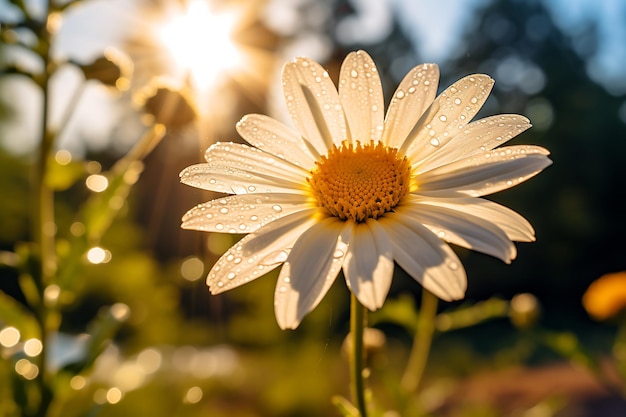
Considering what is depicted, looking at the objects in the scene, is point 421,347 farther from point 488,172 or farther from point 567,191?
point 567,191

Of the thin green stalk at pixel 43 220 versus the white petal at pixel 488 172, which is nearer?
the white petal at pixel 488 172

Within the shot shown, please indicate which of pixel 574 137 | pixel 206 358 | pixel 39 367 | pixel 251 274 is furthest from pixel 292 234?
pixel 574 137

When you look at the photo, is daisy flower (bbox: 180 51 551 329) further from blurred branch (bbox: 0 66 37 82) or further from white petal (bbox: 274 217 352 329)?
blurred branch (bbox: 0 66 37 82)

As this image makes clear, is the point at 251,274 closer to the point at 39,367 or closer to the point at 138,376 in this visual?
the point at 39,367

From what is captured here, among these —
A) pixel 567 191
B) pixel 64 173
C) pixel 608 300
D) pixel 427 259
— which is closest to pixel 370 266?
pixel 427 259

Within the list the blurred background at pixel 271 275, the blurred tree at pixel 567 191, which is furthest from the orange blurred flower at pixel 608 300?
the blurred tree at pixel 567 191

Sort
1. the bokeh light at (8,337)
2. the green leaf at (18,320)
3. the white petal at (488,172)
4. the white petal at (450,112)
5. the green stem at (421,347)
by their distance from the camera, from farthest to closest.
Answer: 1. the green stem at (421,347)
2. the bokeh light at (8,337)
3. the green leaf at (18,320)
4. the white petal at (450,112)
5. the white petal at (488,172)

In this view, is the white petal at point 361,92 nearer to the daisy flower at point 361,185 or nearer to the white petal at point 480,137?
the daisy flower at point 361,185
